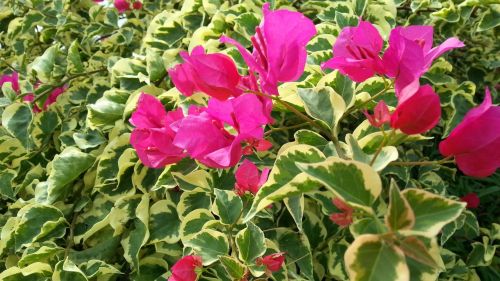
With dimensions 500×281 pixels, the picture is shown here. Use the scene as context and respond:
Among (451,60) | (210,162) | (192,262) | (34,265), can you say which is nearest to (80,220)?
(34,265)

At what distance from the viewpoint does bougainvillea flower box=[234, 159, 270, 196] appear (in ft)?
2.07

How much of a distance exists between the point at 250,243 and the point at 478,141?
10.8 inches

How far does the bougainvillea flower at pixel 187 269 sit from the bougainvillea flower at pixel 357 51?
280 mm

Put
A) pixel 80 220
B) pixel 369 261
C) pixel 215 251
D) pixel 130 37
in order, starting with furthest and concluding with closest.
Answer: pixel 130 37 → pixel 80 220 → pixel 215 251 → pixel 369 261

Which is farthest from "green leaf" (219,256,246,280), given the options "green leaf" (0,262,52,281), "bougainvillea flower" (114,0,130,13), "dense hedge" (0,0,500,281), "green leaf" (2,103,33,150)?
"bougainvillea flower" (114,0,130,13)

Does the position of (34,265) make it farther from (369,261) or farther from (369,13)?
(369,13)

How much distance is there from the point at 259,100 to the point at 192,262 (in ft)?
0.76

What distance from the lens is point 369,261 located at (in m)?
0.35

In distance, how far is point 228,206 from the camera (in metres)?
0.67

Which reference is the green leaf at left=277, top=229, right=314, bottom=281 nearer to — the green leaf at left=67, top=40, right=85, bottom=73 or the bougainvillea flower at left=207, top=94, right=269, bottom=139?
the bougainvillea flower at left=207, top=94, right=269, bottom=139

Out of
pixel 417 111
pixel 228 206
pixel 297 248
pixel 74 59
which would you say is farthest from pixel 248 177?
pixel 74 59

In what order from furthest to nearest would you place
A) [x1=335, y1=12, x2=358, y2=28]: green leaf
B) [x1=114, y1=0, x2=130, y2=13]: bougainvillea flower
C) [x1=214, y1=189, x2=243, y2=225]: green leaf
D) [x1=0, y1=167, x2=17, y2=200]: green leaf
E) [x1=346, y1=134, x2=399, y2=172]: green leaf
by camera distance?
1. [x1=114, y1=0, x2=130, y2=13]: bougainvillea flower
2. [x1=0, y1=167, x2=17, y2=200]: green leaf
3. [x1=335, y1=12, x2=358, y2=28]: green leaf
4. [x1=214, y1=189, x2=243, y2=225]: green leaf
5. [x1=346, y1=134, x2=399, y2=172]: green leaf

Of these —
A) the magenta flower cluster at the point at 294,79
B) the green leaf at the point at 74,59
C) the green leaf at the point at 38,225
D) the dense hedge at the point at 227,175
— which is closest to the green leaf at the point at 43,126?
the dense hedge at the point at 227,175

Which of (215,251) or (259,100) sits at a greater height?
(259,100)
